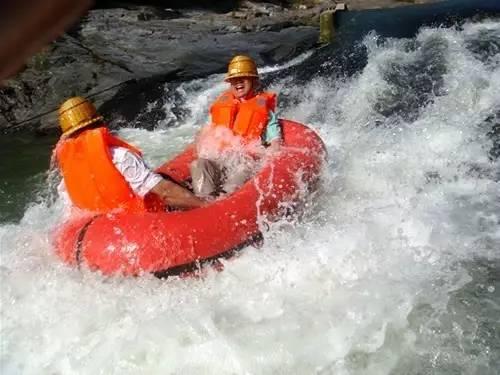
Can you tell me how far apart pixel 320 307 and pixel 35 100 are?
6.92 meters

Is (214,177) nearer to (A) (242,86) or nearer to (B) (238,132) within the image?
(B) (238,132)

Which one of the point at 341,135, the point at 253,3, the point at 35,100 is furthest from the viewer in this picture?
the point at 253,3

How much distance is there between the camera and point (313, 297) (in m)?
4.31

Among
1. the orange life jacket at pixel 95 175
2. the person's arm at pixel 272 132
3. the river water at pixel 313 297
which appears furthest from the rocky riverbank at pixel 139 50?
the orange life jacket at pixel 95 175

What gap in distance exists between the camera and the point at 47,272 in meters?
4.29

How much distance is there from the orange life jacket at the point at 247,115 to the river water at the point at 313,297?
2.53ft

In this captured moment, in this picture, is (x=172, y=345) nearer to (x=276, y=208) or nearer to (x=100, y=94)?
(x=276, y=208)

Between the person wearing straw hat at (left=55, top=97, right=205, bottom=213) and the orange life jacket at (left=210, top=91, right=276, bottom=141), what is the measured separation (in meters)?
1.19

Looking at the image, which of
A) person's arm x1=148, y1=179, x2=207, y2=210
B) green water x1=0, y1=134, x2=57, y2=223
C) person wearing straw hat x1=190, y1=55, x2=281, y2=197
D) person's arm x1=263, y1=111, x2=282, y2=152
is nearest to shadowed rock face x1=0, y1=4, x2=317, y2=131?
green water x1=0, y1=134, x2=57, y2=223

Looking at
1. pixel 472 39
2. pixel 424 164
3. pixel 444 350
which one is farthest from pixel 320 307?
pixel 472 39

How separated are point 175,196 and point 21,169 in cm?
397

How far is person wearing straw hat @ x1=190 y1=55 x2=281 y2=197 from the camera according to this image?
5.23 metres

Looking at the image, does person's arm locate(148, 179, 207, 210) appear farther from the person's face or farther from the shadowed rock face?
the shadowed rock face

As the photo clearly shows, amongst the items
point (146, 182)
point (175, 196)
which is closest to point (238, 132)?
point (175, 196)
